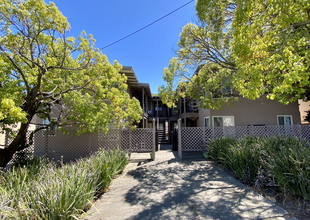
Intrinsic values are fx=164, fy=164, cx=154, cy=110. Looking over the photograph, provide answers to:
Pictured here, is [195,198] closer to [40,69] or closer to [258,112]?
[40,69]

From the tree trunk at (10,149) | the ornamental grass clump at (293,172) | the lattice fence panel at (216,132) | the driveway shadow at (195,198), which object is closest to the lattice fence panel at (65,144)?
the tree trunk at (10,149)

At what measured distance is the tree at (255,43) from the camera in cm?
459

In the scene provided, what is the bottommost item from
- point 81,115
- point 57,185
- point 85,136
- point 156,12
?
point 57,185

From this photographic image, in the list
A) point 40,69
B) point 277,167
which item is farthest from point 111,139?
point 277,167

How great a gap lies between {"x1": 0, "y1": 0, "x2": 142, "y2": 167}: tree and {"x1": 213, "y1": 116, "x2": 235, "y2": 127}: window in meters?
7.56

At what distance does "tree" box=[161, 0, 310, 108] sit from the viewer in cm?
459

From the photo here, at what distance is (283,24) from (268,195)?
14.4 feet

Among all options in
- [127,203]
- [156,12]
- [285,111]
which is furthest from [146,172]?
[285,111]

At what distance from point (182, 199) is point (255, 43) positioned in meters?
5.09

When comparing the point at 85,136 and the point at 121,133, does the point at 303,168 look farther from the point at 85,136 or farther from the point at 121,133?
the point at 85,136

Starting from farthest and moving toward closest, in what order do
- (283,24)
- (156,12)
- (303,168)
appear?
(156,12) → (283,24) → (303,168)

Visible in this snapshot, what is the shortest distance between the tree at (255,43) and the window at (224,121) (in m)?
3.30

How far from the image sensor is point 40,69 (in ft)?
16.5

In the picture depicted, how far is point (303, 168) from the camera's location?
3428mm
